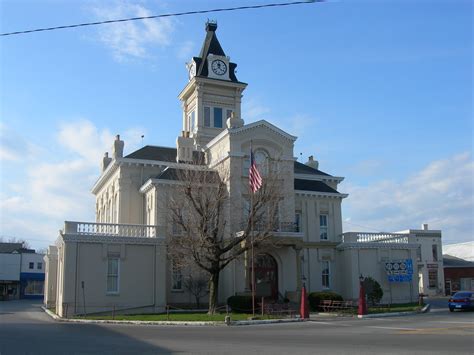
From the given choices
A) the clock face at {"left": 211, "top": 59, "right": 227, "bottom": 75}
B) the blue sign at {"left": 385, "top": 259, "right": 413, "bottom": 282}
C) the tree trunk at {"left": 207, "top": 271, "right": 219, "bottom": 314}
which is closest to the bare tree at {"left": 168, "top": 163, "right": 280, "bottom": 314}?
the tree trunk at {"left": 207, "top": 271, "right": 219, "bottom": 314}

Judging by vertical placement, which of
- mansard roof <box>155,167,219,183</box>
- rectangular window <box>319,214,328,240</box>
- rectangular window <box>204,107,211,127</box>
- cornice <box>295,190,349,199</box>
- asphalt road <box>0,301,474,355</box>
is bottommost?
asphalt road <box>0,301,474,355</box>

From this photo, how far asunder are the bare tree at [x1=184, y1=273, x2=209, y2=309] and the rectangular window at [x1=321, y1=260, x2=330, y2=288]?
10629 millimetres

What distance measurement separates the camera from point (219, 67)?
53.9 m

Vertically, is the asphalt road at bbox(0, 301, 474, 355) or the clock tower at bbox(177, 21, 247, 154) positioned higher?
the clock tower at bbox(177, 21, 247, 154)

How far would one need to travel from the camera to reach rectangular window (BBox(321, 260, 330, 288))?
43688 millimetres

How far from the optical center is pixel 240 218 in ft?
125

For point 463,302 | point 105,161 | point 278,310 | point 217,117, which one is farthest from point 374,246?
point 105,161

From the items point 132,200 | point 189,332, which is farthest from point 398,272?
point 189,332

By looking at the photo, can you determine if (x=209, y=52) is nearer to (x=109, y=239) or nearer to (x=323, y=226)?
(x=323, y=226)

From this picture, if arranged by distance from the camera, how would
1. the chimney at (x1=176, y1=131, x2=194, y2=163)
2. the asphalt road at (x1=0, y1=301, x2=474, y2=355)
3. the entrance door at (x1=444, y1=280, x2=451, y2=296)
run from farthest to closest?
the entrance door at (x1=444, y1=280, x2=451, y2=296) → the chimney at (x1=176, y1=131, x2=194, y2=163) → the asphalt road at (x1=0, y1=301, x2=474, y2=355)

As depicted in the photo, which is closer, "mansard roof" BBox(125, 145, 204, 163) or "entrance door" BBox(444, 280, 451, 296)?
"mansard roof" BBox(125, 145, 204, 163)

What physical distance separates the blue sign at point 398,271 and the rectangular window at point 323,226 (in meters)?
5.23

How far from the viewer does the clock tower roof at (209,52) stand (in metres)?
53.7

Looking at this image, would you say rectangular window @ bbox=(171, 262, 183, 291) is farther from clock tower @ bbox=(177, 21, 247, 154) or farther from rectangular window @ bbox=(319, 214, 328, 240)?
clock tower @ bbox=(177, 21, 247, 154)
